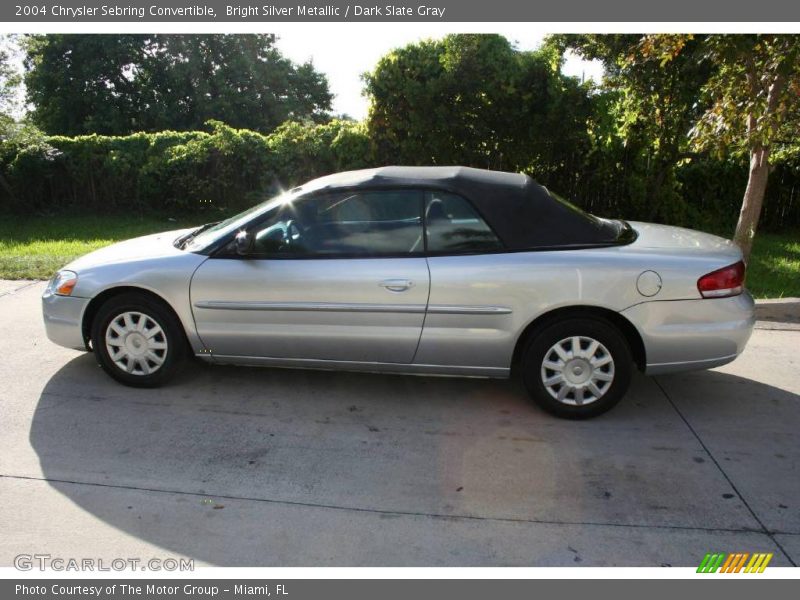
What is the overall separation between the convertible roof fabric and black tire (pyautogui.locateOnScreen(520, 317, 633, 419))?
1.74 feet

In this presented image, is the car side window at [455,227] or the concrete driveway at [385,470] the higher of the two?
the car side window at [455,227]

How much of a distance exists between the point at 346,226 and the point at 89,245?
21.7 feet

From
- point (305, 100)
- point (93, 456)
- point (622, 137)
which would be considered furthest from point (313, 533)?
point (305, 100)

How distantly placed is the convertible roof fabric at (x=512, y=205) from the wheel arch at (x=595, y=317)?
1.37 ft

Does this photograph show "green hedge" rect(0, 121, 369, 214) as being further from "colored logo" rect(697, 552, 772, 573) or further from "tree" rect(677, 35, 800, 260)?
"colored logo" rect(697, 552, 772, 573)

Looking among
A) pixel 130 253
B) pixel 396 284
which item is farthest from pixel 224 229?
pixel 396 284

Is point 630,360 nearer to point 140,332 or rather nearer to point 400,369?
point 400,369

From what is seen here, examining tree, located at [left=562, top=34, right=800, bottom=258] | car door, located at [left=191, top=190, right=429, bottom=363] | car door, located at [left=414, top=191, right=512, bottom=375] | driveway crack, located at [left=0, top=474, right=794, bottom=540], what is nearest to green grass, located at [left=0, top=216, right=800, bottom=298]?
tree, located at [left=562, top=34, right=800, bottom=258]

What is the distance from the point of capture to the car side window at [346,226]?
172 inches

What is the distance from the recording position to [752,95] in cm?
670

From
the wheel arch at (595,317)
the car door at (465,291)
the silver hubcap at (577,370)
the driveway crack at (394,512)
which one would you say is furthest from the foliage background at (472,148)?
the driveway crack at (394,512)

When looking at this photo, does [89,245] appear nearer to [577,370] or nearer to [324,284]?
[324,284]

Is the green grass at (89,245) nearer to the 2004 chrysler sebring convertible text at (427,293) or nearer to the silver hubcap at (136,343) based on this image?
the 2004 chrysler sebring convertible text at (427,293)

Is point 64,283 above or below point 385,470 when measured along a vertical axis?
above
